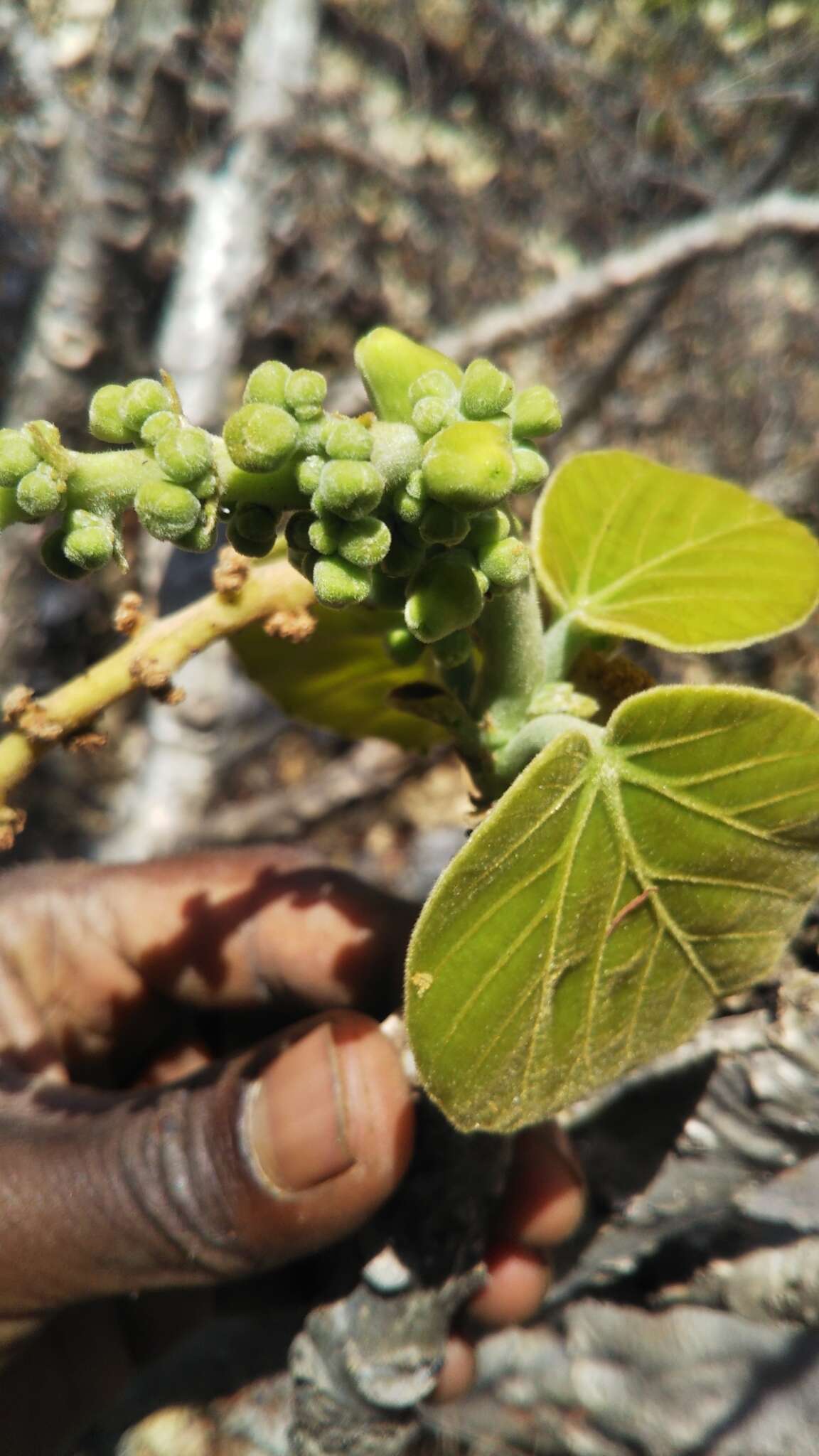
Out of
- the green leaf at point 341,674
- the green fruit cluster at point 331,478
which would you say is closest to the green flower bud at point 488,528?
the green fruit cluster at point 331,478

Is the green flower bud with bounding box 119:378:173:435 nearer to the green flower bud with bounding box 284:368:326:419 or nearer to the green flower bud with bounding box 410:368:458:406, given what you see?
the green flower bud with bounding box 284:368:326:419

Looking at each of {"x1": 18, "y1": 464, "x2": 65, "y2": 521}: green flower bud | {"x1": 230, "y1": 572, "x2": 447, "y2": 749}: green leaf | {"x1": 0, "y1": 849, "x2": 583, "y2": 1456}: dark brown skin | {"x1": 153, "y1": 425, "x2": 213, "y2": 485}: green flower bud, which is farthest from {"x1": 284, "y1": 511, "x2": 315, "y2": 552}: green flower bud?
{"x1": 0, "y1": 849, "x2": 583, "y2": 1456}: dark brown skin

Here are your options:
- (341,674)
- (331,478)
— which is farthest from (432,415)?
(341,674)

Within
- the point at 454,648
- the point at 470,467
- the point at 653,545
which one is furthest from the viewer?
the point at 653,545

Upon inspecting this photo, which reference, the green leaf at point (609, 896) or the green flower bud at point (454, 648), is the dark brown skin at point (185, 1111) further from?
the green flower bud at point (454, 648)

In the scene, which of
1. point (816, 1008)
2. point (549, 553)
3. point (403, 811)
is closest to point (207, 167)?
point (403, 811)

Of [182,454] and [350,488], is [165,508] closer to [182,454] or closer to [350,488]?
[182,454]
